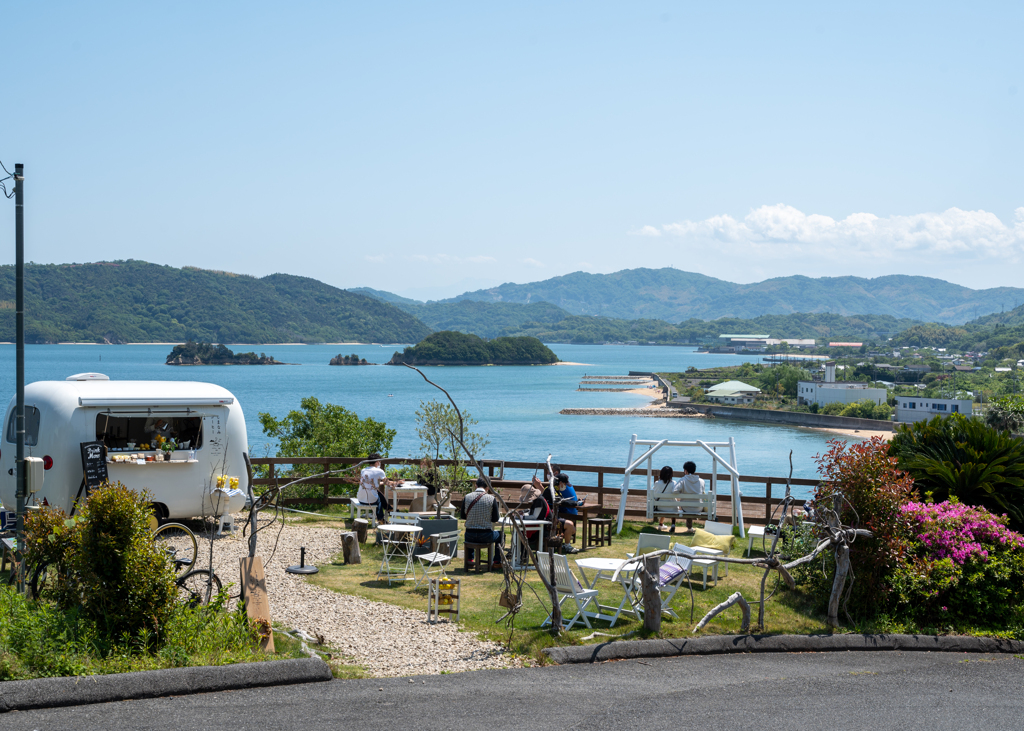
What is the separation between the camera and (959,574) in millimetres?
7633

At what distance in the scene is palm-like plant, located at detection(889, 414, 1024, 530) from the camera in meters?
9.09

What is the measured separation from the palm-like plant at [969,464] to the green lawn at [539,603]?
225 cm

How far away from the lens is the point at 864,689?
5.84 m

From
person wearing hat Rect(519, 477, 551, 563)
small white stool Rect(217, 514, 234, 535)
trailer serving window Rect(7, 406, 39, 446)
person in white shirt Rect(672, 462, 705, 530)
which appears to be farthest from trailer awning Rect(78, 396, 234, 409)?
person in white shirt Rect(672, 462, 705, 530)

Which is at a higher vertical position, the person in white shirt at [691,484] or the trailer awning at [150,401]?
the trailer awning at [150,401]

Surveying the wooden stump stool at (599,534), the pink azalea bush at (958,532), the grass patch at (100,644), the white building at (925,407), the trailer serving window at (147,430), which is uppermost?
the trailer serving window at (147,430)

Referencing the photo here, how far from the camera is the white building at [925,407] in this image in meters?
78.6

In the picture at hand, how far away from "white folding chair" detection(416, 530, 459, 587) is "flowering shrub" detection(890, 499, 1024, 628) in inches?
181

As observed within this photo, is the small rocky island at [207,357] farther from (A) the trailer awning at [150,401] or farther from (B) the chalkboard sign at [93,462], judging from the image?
(B) the chalkboard sign at [93,462]

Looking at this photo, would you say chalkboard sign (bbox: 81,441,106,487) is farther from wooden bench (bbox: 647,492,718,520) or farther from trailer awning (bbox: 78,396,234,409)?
wooden bench (bbox: 647,492,718,520)

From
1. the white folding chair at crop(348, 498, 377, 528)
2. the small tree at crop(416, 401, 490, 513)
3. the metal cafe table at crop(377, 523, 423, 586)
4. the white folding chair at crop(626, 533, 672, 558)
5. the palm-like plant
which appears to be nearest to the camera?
the white folding chair at crop(626, 533, 672, 558)

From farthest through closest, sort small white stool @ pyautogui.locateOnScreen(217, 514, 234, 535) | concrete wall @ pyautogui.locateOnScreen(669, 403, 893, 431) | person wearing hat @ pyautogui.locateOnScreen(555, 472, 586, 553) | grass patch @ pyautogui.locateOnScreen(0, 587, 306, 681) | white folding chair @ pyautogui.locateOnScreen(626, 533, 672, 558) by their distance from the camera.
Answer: concrete wall @ pyautogui.locateOnScreen(669, 403, 893, 431), small white stool @ pyautogui.locateOnScreen(217, 514, 234, 535), person wearing hat @ pyautogui.locateOnScreen(555, 472, 586, 553), white folding chair @ pyautogui.locateOnScreen(626, 533, 672, 558), grass patch @ pyautogui.locateOnScreen(0, 587, 306, 681)

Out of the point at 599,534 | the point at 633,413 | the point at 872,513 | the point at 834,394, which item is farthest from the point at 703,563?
the point at 834,394

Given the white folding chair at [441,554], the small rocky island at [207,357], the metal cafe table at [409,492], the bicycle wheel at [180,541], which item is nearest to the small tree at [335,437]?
the metal cafe table at [409,492]
